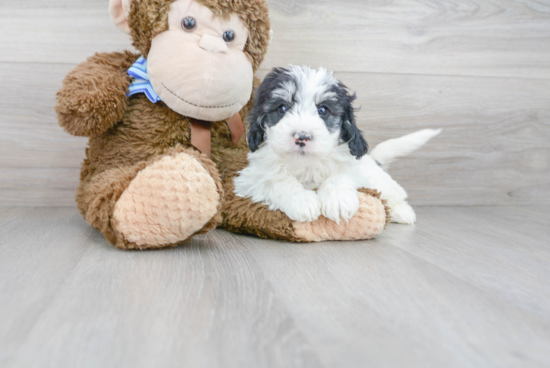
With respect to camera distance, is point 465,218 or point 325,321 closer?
point 325,321

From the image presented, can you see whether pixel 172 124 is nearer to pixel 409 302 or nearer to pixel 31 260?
pixel 31 260

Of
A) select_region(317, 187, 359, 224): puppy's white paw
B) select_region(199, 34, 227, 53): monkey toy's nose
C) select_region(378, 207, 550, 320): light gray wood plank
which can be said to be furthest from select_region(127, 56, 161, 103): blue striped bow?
select_region(378, 207, 550, 320): light gray wood plank

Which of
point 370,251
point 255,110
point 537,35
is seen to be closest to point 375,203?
point 370,251

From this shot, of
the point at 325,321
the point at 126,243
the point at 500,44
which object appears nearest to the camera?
the point at 325,321

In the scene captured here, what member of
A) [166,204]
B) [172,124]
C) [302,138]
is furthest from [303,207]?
[172,124]

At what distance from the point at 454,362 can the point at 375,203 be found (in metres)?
0.71

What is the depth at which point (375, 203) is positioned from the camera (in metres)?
1.34

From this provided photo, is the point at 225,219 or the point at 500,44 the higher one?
the point at 500,44

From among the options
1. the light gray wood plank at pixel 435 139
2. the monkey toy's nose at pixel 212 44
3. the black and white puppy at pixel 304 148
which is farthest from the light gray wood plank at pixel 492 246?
the monkey toy's nose at pixel 212 44

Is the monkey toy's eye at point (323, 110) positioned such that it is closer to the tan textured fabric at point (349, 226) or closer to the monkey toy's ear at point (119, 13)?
the tan textured fabric at point (349, 226)

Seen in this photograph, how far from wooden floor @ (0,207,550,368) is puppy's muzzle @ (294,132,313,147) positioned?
0.91 feet

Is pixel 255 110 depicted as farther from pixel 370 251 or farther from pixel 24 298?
pixel 24 298

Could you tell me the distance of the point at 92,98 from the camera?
125cm

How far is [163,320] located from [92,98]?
0.73m
